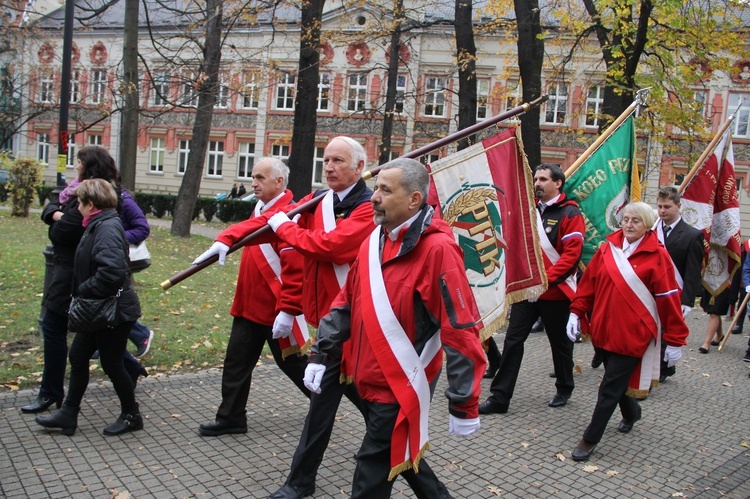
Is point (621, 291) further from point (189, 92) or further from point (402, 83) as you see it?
point (402, 83)

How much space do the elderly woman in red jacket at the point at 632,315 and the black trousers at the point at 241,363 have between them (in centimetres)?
219

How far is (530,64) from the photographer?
13.7 meters

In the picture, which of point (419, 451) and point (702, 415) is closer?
point (419, 451)

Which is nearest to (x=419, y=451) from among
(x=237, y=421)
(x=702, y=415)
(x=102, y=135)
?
(x=237, y=421)

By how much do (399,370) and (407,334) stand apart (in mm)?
172

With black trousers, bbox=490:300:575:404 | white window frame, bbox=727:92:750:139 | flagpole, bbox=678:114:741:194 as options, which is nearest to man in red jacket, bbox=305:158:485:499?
black trousers, bbox=490:300:575:404

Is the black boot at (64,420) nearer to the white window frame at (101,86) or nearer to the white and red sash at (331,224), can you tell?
the white and red sash at (331,224)

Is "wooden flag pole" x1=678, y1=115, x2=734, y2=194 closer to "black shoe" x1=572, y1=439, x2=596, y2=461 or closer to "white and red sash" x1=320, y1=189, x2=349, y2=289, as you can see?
"black shoe" x1=572, y1=439, x2=596, y2=461

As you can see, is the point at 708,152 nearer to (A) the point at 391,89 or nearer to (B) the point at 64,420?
(B) the point at 64,420

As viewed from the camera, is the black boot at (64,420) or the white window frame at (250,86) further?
the white window frame at (250,86)

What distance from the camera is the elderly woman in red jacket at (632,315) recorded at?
5102 millimetres

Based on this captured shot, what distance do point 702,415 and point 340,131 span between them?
115 ft

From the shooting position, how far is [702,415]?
6.71 m

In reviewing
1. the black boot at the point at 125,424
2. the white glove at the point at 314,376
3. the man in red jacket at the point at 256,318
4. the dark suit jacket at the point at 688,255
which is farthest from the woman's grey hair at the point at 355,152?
the dark suit jacket at the point at 688,255
